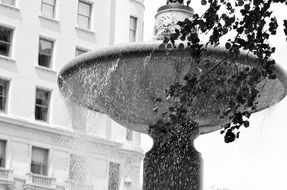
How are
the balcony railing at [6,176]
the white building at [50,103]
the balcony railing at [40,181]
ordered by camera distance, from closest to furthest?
1. the balcony railing at [6,176]
2. the balcony railing at [40,181]
3. the white building at [50,103]

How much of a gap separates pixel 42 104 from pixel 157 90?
29.8m

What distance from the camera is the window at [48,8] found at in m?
45.5

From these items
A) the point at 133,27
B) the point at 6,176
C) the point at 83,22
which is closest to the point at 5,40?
the point at 83,22

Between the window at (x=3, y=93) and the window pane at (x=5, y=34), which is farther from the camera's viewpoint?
the window pane at (x=5, y=34)

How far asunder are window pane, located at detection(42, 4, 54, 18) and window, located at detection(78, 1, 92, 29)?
1.77 meters

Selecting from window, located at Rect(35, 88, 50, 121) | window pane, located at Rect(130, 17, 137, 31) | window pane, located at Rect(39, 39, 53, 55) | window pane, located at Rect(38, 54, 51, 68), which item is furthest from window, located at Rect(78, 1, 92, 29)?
window, located at Rect(35, 88, 50, 121)

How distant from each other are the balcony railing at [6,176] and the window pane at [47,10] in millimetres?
8330

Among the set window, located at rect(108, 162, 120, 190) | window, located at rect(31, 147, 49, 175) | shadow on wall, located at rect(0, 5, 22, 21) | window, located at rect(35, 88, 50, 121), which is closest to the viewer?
window, located at rect(31, 147, 49, 175)

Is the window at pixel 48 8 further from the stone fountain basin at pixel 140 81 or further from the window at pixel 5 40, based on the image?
the stone fountain basin at pixel 140 81

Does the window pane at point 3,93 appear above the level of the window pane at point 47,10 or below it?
below

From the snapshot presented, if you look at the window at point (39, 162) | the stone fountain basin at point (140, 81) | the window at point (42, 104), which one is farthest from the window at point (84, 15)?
the stone fountain basin at point (140, 81)

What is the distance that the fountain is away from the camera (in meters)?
14.6

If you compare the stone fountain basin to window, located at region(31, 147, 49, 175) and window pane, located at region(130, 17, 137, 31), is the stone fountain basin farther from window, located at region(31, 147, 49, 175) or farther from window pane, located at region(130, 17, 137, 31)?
window pane, located at region(130, 17, 137, 31)

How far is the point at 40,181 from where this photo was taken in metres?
42.7
